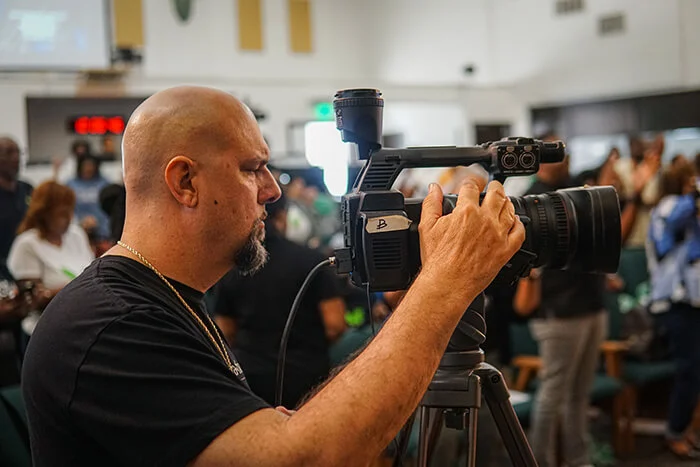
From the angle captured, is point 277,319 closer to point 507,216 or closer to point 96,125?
point 507,216

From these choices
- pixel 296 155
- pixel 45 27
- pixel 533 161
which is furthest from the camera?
pixel 296 155

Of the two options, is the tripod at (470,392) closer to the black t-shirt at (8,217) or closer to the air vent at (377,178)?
the air vent at (377,178)

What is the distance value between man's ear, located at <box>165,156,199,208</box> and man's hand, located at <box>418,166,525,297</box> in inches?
12.7

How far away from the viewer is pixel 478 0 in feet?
33.9

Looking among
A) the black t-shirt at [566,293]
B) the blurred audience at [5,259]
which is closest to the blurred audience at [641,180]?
the black t-shirt at [566,293]

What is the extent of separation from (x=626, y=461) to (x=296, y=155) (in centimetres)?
605

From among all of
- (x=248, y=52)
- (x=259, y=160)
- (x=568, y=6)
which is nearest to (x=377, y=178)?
(x=259, y=160)

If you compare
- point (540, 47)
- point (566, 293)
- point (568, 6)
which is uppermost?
point (568, 6)

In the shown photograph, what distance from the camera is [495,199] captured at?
1.14 m

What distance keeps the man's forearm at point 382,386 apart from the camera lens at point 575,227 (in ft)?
1.00

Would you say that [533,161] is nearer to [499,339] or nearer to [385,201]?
[385,201]

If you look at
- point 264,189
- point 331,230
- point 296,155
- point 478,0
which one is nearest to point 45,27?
point 296,155

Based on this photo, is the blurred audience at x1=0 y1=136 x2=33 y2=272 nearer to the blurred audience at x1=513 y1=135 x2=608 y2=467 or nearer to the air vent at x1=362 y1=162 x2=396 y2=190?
the blurred audience at x1=513 y1=135 x2=608 y2=467

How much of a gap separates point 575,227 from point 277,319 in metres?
1.46
